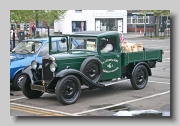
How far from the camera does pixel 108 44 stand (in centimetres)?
1025

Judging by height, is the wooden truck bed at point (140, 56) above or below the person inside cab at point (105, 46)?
below

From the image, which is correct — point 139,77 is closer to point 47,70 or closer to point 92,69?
point 92,69

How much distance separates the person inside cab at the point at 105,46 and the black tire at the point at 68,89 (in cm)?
143

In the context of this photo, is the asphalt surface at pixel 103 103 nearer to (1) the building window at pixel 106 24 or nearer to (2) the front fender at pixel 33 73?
(2) the front fender at pixel 33 73

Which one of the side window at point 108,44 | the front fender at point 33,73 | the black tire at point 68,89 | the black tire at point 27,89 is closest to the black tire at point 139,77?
the side window at point 108,44

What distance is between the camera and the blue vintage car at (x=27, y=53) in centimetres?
1063

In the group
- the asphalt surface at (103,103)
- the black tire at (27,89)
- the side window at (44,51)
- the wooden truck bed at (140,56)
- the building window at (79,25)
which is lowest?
the asphalt surface at (103,103)

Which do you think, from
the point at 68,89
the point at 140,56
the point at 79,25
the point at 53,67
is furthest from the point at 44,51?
the point at 140,56

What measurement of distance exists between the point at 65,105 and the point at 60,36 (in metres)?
2.24

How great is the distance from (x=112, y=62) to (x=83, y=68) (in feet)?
4.09

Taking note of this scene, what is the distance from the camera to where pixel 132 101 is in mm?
9508

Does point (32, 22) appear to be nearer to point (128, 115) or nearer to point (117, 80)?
point (117, 80)

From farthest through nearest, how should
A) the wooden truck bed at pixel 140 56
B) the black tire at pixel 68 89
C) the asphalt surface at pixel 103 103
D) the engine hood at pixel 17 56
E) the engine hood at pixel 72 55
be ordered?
the engine hood at pixel 17 56 → the wooden truck bed at pixel 140 56 → the engine hood at pixel 72 55 → the black tire at pixel 68 89 → the asphalt surface at pixel 103 103

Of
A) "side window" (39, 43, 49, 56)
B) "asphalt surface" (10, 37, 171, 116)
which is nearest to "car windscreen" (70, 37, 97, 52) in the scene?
"asphalt surface" (10, 37, 171, 116)
